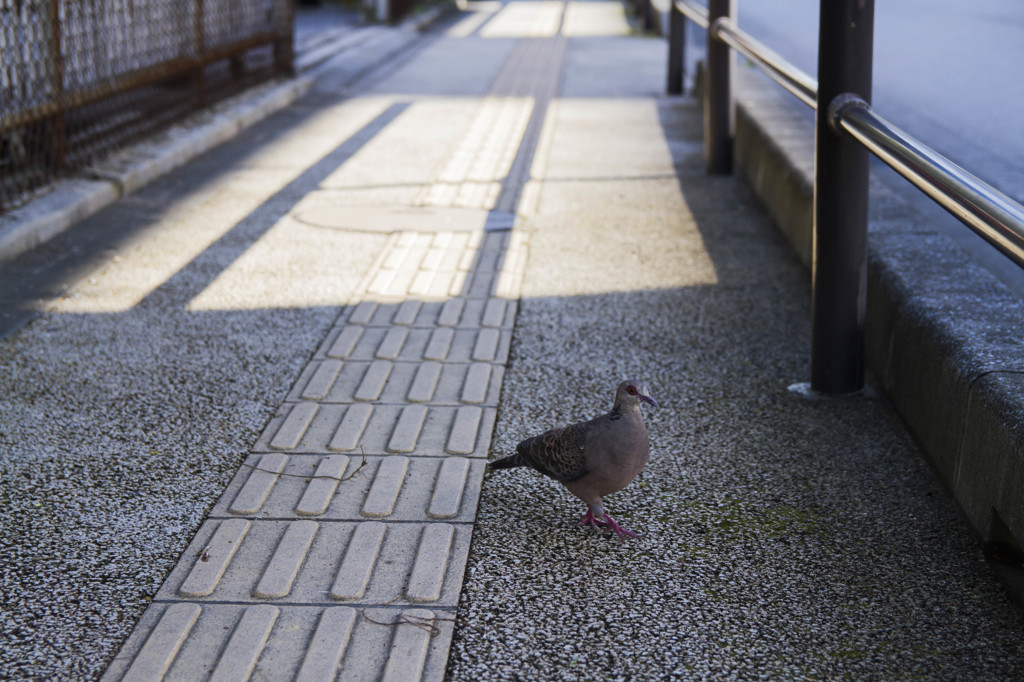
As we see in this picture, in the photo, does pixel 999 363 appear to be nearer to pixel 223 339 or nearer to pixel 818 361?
pixel 818 361

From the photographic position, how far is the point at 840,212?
3875 millimetres

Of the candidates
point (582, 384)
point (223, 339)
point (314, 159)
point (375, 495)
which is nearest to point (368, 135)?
point (314, 159)

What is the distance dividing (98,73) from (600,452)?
19.4 feet

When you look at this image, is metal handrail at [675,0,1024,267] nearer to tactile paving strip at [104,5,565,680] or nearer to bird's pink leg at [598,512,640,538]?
bird's pink leg at [598,512,640,538]

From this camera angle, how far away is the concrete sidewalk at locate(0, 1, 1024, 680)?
2.60 metres

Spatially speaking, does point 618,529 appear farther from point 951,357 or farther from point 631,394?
point 951,357

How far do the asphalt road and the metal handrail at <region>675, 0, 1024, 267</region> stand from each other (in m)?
2.23

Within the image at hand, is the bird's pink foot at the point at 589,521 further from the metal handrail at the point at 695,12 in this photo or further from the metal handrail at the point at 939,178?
the metal handrail at the point at 695,12

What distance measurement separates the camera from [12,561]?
2.94 m

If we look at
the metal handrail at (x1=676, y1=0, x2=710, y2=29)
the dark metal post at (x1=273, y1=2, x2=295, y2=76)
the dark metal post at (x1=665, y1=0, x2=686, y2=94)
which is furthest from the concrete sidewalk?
the dark metal post at (x1=273, y1=2, x2=295, y2=76)

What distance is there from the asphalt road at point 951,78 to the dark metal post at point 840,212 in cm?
192

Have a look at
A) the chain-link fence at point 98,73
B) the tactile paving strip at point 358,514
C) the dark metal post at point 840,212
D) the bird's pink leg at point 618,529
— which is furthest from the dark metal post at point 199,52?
the bird's pink leg at point 618,529

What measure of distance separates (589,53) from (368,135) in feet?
24.4

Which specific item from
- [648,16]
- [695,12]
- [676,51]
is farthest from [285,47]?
[648,16]
